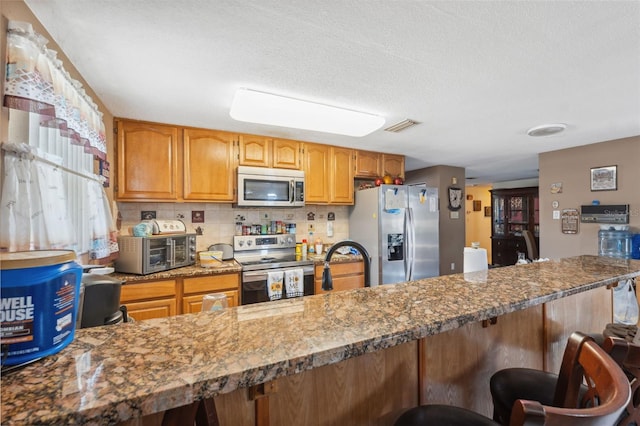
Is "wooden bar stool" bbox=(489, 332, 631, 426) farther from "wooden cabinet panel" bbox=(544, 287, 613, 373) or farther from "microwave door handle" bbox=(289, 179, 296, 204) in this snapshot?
"microwave door handle" bbox=(289, 179, 296, 204)

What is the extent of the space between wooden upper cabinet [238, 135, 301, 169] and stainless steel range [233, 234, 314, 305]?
822 millimetres

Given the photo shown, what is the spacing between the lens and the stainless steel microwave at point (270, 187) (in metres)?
2.94

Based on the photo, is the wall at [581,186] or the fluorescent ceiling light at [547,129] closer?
the fluorescent ceiling light at [547,129]

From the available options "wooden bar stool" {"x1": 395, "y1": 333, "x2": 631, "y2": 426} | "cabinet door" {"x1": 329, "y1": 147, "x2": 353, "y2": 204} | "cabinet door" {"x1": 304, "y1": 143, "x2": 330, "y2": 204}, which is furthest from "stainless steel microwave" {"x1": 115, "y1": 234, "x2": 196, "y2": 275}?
"wooden bar stool" {"x1": 395, "y1": 333, "x2": 631, "y2": 426}

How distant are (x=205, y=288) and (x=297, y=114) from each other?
1.67 meters

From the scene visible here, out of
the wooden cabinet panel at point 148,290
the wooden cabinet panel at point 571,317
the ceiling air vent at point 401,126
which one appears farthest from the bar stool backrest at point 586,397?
the wooden cabinet panel at point 148,290

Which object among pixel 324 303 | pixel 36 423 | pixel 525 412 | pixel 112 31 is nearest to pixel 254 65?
pixel 112 31

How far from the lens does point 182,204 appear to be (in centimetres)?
300

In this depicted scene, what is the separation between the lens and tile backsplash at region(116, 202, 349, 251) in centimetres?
283

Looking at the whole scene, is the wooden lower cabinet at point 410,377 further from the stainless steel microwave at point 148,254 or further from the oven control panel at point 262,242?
the oven control panel at point 262,242

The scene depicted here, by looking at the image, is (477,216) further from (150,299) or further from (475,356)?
(150,299)

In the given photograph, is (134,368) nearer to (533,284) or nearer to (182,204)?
(533,284)

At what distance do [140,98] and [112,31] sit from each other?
848 millimetres

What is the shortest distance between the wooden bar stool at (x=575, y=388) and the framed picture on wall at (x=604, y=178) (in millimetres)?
3459
